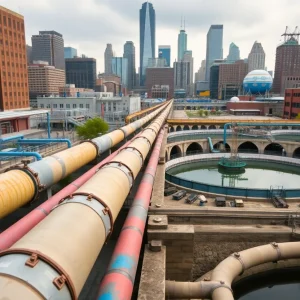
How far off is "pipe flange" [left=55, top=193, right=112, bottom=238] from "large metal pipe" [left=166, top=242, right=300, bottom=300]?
28.3 ft

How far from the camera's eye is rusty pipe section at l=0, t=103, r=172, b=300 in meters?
6.15

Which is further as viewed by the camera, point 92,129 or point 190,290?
point 92,129

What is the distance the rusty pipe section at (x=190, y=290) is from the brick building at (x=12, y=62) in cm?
8189

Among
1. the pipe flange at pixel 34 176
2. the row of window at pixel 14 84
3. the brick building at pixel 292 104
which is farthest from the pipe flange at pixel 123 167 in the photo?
Answer: the brick building at pixel 292 104

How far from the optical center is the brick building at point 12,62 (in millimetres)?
81875

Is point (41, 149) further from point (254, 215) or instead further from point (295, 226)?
point (295, 226)

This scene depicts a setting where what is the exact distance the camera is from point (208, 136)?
7225cm

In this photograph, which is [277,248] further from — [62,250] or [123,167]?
[62,250]

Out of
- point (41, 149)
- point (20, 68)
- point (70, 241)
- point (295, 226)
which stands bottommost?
point (295, 226)

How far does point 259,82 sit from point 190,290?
13864 cm

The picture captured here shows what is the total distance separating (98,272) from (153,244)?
3809 millimetres

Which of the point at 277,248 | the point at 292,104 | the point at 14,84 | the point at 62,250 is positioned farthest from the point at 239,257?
the point at 292,104

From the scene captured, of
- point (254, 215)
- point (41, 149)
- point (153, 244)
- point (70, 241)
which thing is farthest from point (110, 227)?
point (41, 149)

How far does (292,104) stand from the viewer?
10350 cm
